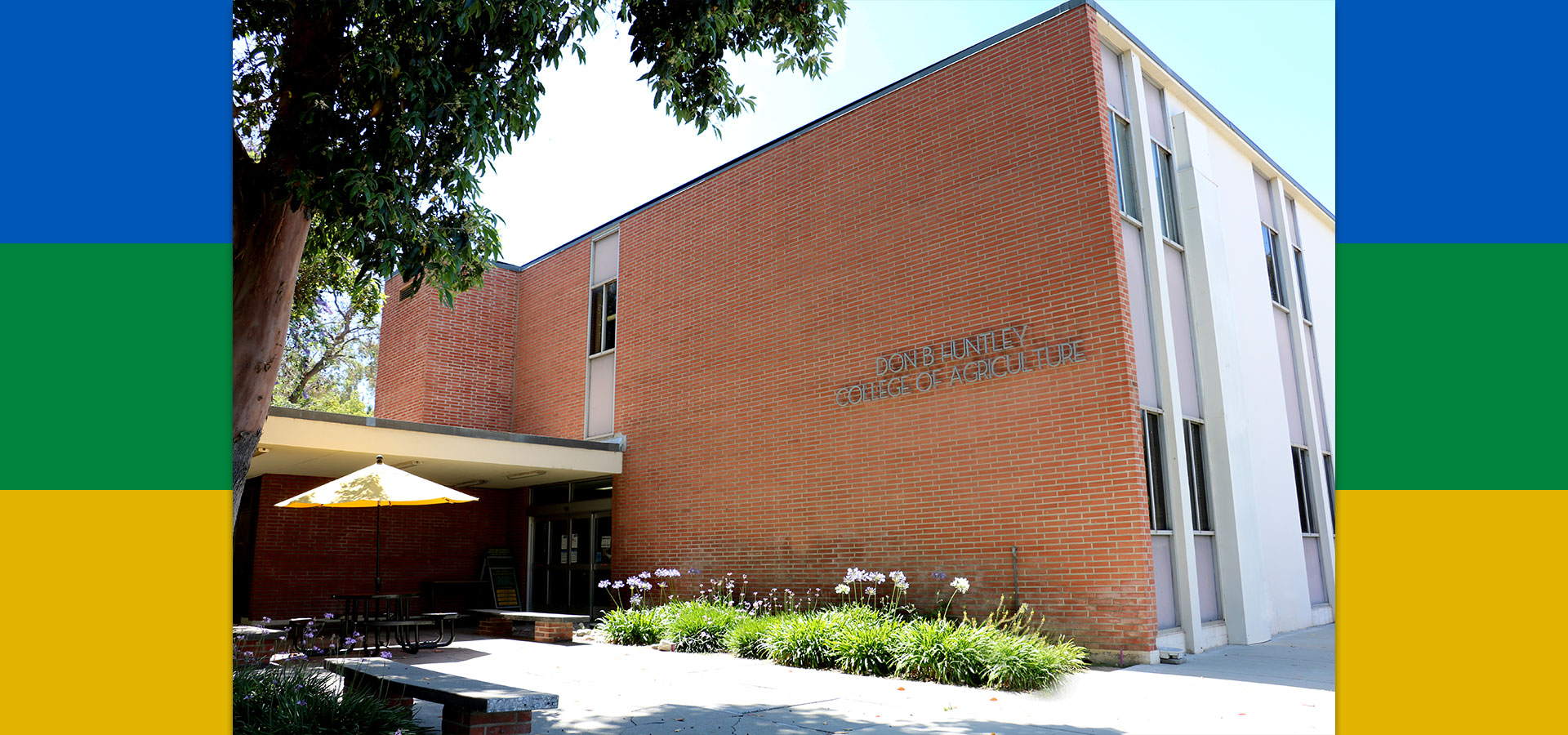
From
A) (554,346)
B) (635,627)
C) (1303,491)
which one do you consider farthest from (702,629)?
(1303,491)

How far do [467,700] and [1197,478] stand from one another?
909 cm

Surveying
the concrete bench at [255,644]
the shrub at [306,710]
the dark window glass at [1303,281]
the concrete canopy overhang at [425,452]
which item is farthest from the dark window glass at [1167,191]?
the concrete bench at [255,644]

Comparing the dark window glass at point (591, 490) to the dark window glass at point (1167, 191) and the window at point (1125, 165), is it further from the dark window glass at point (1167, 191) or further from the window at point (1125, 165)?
the dark window glass at point (1167, 191)

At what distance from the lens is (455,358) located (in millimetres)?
18750

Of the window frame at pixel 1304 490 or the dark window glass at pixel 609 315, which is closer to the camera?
the window frame at pixel 1304 490

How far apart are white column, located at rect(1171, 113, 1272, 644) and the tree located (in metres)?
7.80

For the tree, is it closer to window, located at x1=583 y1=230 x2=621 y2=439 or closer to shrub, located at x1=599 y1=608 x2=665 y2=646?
shrub, located at x1=599 y1=608 x2=665 y2=646

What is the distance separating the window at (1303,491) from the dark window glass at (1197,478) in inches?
133

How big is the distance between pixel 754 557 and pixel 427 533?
6.95 metres

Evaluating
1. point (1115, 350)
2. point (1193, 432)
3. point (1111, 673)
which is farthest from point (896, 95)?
point (1111, 673)

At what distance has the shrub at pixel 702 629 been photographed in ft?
38.3

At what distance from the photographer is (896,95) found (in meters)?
13.1

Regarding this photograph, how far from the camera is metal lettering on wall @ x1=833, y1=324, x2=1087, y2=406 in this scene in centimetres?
1080
